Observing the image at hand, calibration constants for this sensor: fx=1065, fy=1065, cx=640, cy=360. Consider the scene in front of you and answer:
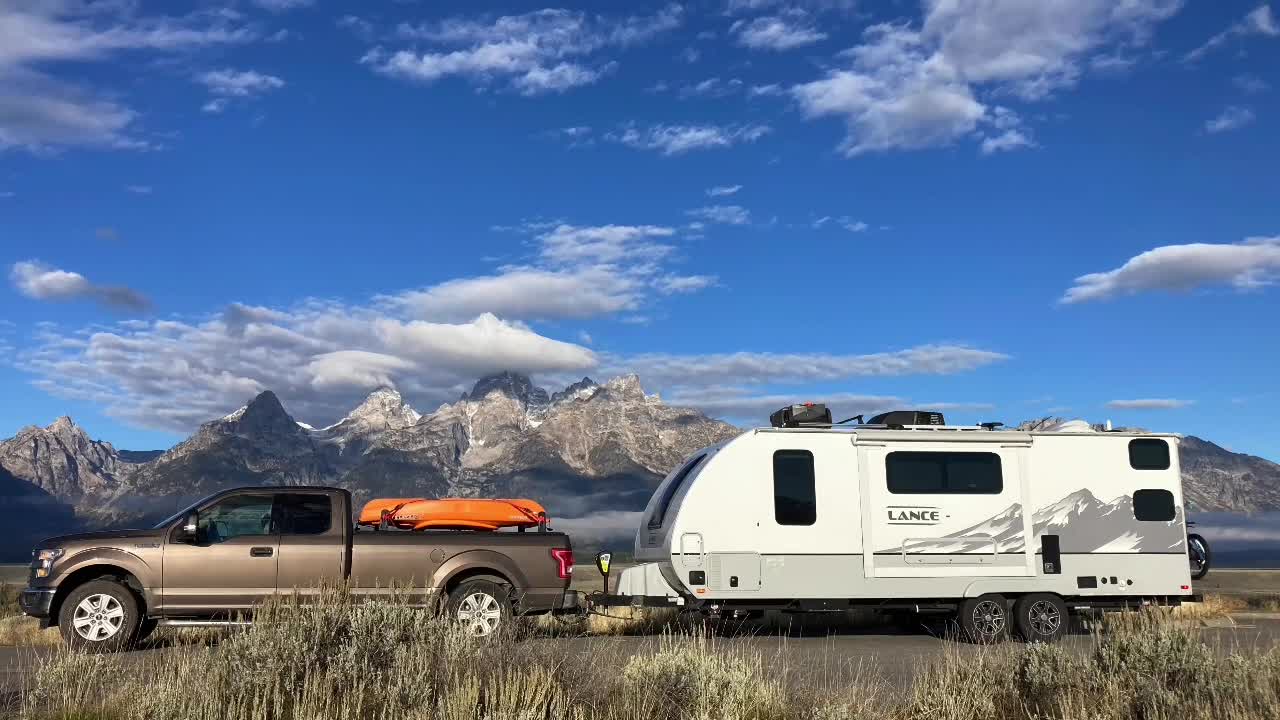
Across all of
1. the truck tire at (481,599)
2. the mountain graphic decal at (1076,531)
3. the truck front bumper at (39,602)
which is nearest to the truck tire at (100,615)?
the truck front bumper at (39,602)

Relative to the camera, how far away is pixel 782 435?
14492mm

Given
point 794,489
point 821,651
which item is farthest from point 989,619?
point 794,489

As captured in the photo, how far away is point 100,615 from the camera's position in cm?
1268

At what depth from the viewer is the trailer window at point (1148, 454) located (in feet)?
49.5

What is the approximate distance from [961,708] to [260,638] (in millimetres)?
5055

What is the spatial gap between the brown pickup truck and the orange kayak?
55cm

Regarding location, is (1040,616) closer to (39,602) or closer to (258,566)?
(258,566)

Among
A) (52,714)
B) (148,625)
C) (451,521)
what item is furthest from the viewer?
(451,521)

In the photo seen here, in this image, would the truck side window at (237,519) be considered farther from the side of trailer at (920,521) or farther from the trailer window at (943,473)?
the trailer window at (943,473)

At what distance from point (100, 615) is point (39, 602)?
2.24 feet

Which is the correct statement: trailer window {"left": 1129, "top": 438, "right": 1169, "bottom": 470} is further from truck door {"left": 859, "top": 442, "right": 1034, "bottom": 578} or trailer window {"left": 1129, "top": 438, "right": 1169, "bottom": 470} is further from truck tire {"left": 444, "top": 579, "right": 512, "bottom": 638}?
truck tire {"left": 444, "top": 579, "right": 512, "bottom": 638}

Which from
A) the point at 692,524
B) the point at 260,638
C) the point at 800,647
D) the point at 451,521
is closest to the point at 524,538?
the point at 451,521

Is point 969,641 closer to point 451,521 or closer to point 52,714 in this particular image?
point 451,521

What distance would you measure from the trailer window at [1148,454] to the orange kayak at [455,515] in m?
8.36
